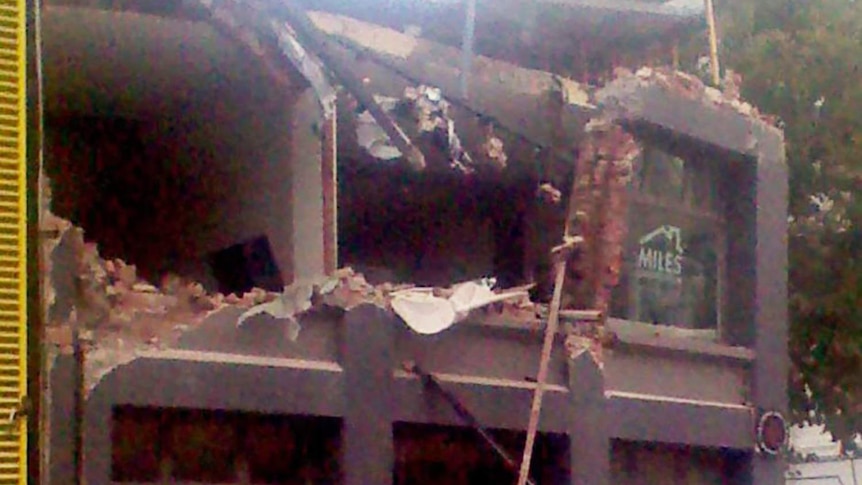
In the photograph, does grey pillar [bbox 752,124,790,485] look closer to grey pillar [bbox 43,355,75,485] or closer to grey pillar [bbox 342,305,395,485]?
grey pillar [bbox 342,305,395,485]

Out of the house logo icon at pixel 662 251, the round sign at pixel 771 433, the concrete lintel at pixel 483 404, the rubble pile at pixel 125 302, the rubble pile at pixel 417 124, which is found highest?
the rubble pile at pixel 417 124

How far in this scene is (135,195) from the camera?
10016mm

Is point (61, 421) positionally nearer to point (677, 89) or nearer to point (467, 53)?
point (467, 53)

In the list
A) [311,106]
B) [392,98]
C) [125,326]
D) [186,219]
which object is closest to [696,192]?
[392,98]

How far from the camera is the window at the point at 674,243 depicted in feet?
29.4

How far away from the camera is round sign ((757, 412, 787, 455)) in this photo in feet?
28.8

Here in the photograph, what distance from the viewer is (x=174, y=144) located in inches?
383

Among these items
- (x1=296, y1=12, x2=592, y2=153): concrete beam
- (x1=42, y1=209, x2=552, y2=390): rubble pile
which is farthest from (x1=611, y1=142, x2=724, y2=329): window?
(x1=42, y1=209, x2=552, y2=390): rubble pile

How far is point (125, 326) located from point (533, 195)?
15.5ft

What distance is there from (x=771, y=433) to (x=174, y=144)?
200 inches

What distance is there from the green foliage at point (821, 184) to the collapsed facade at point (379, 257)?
3.88 metres

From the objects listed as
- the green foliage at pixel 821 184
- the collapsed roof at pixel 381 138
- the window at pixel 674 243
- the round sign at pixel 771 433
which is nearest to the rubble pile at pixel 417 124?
the collapsed roof at pixel 381 138

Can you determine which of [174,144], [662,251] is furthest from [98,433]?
[662,251]

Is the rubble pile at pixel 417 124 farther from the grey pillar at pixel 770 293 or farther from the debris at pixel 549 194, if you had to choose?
the grey pillar at pixel 770 293
